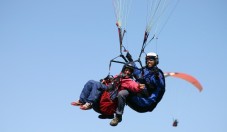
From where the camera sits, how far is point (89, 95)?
38.6 ft

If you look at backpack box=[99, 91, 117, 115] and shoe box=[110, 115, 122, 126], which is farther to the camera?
shoe box=[110, 115, 122, 126]

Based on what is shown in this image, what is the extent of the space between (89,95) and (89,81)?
0.35 meters

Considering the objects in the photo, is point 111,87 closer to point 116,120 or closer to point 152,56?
point 116,120

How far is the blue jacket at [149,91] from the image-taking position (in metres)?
11.8

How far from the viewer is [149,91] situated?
11922mm

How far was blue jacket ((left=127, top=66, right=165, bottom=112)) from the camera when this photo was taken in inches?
465

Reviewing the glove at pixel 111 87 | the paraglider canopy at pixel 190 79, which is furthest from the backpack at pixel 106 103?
the paraglider canopy at pixel 190 79

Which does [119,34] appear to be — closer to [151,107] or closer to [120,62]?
[120,62]

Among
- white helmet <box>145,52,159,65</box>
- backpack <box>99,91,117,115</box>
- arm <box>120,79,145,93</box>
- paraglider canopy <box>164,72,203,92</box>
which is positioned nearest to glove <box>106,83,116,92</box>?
backpack <box>99,91,117,115</box>

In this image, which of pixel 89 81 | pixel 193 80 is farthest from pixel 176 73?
pixel 89 81

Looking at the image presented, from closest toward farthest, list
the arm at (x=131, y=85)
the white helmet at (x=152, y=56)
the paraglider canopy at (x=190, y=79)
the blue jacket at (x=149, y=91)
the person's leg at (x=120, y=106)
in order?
the paraglider canopy at (x=190, y=79)
the arm at (x=131, y=85)
the person's leg at (x=120, y=106)
the blue jacket at (x=149, y=91)
the white helmet at (x=152, y=56)

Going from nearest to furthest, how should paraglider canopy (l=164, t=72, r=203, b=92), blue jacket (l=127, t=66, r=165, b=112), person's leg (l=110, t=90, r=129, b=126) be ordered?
paraglider canopy (l=164, t=72, r=203, b=92)
person's leg (l=110, t=90, r=129, b=126)
blue jacket (l=127, t=66, r=165, b=112)

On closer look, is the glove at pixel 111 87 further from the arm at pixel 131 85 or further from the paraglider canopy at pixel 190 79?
the paraglider canopy at pixel 190 79

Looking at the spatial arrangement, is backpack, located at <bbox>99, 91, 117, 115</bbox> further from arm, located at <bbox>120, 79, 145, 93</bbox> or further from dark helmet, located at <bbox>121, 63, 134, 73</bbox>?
dark helmet, located at <bbox>121, 63, 134, 73</bbox>
